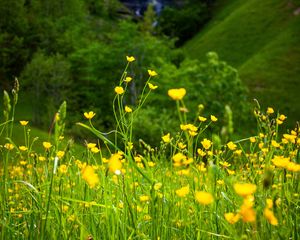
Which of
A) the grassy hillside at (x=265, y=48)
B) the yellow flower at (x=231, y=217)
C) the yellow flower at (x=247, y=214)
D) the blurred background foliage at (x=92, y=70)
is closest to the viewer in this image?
the yellow flower at (x=247, y=214)

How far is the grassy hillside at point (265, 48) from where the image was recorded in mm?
33469

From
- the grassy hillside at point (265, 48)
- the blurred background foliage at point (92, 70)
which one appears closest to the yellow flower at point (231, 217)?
the blurred background foliage at point (92, 70)

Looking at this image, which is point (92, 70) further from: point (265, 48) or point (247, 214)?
point (247, 214)

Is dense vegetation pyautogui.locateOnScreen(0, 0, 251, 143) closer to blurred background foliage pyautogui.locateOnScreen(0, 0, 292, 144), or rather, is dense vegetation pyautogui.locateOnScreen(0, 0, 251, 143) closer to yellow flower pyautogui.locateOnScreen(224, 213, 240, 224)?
blurred background foliage pyautogui.locateOnScreen(0, 0, 292, 144)

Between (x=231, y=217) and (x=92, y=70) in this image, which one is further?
(x=92, y=70)

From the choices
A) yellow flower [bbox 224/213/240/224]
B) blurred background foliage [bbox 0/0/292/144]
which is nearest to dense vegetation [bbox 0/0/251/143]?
blurred background foliage [bbox 0/0/292/144]

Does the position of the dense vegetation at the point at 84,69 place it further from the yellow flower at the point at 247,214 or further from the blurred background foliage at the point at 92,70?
the yellow flower at the point at 247,214

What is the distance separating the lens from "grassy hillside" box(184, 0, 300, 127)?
3347 centimetres

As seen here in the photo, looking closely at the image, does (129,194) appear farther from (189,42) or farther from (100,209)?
(189,42)

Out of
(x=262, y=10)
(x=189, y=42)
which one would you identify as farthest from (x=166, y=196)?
(x=189, y=42)

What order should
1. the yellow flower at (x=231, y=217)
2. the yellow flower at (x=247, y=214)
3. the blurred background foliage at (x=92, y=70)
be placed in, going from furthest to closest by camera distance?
the blurred background foliage at (x=92, y=70), the yellow flower at (x=231, y=217), the yellow flower at (x=247, y=214)

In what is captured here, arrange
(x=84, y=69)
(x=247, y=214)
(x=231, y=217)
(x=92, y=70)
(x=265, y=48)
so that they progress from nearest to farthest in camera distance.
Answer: (x=247, y=214), (x=231, y=217), (x=92, y=70), (x=84, y=69), (x=265, y=48)

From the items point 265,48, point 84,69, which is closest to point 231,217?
point 84,69

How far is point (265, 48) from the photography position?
135ft
